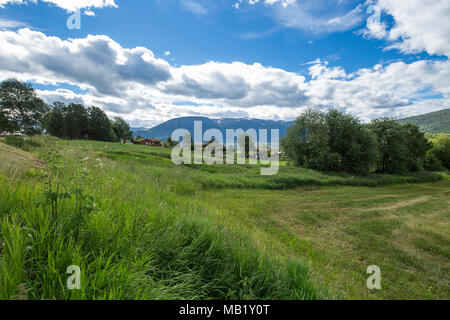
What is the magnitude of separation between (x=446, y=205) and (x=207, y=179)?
22710 millimetres

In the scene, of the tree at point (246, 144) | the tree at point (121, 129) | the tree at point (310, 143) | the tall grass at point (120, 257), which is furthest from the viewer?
the tree at point (121, 129)

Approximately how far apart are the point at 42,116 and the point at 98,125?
Result: 2099cm

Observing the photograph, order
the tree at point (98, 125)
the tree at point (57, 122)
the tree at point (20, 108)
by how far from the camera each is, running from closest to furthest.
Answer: the tree at point (20, 108), the tree at point (57, 122), the tree at point (98, 125)

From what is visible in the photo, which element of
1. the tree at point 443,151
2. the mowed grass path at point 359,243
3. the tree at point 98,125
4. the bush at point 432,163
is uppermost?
the tree at point 98,125

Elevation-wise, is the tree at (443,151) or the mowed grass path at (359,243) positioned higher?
the tree at (443,151)

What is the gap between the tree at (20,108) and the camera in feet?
168

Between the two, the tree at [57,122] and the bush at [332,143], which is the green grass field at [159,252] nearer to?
the bush at [332,143]

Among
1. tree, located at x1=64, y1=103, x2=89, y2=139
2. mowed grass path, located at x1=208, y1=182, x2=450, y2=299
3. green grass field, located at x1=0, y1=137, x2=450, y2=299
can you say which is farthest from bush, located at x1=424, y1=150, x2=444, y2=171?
tree, located at x1=64, y1=103, x2=89, y2=139

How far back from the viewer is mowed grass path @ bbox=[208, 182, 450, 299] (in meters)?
5.22

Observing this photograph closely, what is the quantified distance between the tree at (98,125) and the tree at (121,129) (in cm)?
2685

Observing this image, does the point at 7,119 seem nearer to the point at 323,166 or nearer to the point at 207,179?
the point at 207,179
